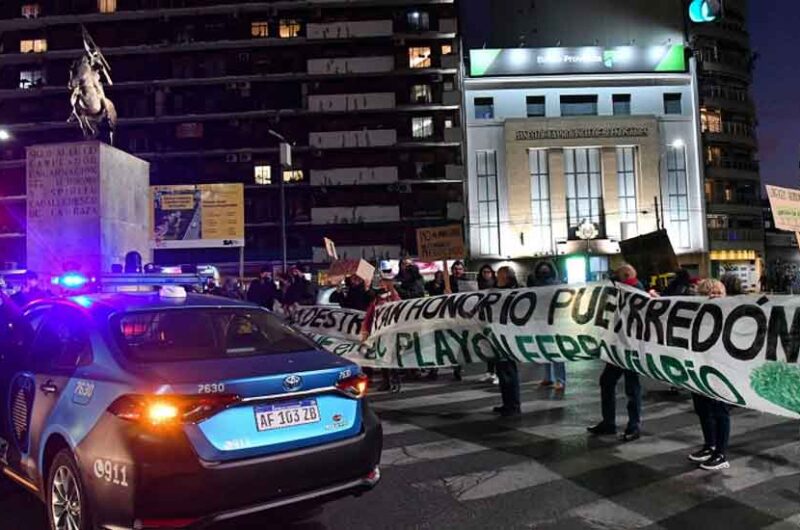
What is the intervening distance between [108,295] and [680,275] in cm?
649

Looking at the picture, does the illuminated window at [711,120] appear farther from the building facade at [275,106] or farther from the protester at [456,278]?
the protester at [456,278]

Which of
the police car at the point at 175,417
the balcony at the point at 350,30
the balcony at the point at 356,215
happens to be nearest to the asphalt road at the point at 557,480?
the police car at the point at 175,417

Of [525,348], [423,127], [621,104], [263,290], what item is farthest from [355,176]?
[525,348]

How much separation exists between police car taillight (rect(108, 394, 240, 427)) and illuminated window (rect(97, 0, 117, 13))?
5838 centimetres

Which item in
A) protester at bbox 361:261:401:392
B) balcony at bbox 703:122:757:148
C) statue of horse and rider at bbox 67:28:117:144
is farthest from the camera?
balcony at bbox 703:122:757:148

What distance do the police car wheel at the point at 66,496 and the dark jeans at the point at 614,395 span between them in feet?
16.9

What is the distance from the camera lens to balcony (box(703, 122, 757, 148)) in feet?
173

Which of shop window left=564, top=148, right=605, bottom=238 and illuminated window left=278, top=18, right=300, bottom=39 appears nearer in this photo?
shop window left=564, top=148, right=605, bottom=238

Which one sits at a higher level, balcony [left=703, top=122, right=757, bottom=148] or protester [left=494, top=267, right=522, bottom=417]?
balcony [left=703, top=122, right=757, bottom=148]


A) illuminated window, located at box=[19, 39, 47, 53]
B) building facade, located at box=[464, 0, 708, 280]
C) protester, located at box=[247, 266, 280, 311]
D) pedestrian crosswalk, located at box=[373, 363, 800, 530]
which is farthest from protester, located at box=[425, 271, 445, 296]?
illuminated window, located at box=[19, 39, 47, 53]

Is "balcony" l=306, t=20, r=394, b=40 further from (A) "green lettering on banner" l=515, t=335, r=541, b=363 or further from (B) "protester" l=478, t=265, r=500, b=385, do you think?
(A) "green lettering on banner" l=515, t=335, r=541, b=363

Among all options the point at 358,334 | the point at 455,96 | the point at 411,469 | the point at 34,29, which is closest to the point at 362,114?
the point at 455,96

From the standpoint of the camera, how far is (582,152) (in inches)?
1965

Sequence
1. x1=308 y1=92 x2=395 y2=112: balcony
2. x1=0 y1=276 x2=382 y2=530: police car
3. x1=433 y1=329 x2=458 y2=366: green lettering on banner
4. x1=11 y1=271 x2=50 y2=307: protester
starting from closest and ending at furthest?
x1=0 y1=276 x2=382 y2=530: police car
x1=433 y1=329 x2=458 y2=366: green lettering on banner
x1=11 y1=271 x2=50 y2=307: protester
x1=308 y1=92 x2=395 y2=112: balcony
